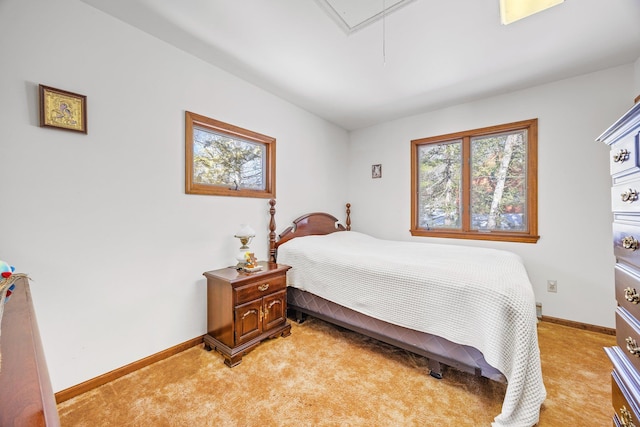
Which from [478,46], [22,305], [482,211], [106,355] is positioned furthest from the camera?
[482,211]

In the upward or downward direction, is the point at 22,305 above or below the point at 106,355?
above

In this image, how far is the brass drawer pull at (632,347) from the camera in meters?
0.74

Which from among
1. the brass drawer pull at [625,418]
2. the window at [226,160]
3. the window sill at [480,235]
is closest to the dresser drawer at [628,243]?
the brass drawer pull at [625,418]

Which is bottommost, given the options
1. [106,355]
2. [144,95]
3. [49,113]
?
[106,355]

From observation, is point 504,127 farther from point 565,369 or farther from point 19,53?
point 19,53

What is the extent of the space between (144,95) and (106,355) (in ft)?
5.99

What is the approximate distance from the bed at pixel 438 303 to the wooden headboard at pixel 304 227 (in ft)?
0.10

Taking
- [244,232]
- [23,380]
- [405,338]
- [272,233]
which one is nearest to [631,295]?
[405,338]

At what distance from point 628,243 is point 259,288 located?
203cm

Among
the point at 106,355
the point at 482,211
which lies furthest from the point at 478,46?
the point at 106,355

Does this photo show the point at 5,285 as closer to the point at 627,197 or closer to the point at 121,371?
the point at 121,371

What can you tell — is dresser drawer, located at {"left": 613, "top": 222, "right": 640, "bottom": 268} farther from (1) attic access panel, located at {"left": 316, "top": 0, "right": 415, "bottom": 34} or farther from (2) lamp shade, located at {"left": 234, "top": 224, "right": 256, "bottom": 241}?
(2) lamp shade, located at {"left": 234, "top": 224, "right": 256, "bottom": 241}

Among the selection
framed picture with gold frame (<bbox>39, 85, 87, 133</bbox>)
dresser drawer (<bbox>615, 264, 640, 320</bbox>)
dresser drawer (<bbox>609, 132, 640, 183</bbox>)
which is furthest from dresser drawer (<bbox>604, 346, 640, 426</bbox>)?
framed picture with gold frame (<bbox>39, 85, 87, 133</bbox>)

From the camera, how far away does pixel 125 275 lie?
178 cm
